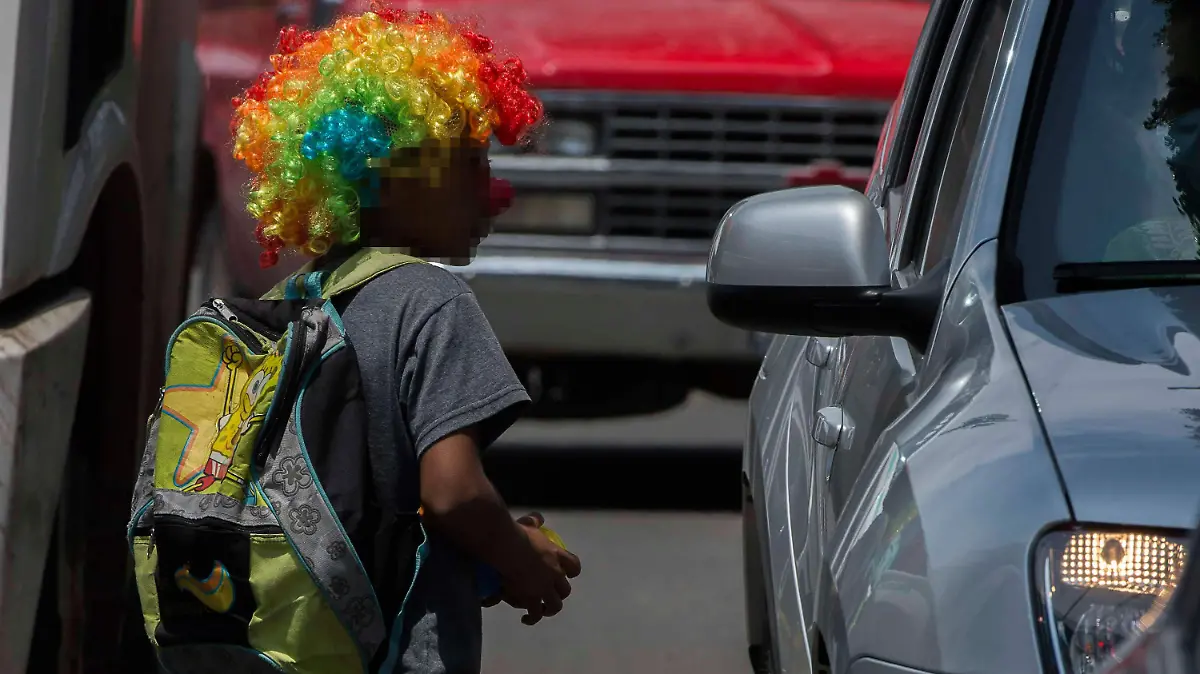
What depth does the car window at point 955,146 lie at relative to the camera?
8.88 ft

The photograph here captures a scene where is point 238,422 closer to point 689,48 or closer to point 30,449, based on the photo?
point 30,449

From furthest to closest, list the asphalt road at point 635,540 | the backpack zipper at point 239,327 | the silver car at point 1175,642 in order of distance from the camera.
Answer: the asphalt road at point 635,540 < the backpack zipper at point 239,327 < the silver car at point 1175,642

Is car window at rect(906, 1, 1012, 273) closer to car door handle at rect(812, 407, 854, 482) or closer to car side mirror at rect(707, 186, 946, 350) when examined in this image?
car side mirror at rect(707, 186, 946, 350)

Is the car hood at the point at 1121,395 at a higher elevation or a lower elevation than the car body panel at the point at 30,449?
higher

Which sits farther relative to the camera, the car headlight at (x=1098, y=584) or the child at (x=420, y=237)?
the child at (x=420, y=237)

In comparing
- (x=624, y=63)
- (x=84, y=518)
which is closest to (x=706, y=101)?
(x=624, y=63)

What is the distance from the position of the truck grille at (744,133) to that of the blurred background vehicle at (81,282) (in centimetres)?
232

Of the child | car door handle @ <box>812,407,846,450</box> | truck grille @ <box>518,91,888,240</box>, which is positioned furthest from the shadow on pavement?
the child

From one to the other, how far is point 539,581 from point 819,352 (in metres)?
0.97

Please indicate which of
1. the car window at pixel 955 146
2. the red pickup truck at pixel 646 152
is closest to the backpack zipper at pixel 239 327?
the car window at pixel 955 146

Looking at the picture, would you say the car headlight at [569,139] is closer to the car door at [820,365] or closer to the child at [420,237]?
the car door at [820,365]

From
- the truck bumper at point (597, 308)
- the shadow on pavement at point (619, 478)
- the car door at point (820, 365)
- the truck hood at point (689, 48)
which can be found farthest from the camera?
the shadow on pavement at point (619, 478)

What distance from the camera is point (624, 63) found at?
6.88 m

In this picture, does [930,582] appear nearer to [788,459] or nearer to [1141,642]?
[1141,642]
